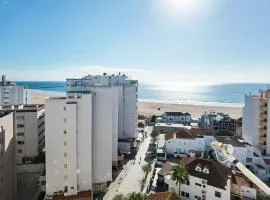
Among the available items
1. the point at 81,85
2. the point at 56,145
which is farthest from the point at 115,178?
the point at 81,85

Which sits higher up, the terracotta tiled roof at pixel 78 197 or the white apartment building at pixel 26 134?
the white apartment building at pixel 26 134

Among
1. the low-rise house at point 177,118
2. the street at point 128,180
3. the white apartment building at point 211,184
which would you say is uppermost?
the low-rise house at point 177,118

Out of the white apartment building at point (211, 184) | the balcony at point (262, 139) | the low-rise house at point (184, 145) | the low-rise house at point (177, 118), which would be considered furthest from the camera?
the low-rise house at point (177, 118)

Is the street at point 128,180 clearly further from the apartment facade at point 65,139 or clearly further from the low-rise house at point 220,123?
the low-rise house at point 220,123

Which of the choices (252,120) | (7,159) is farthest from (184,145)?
(7,159)

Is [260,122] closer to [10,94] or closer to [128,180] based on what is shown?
[128,180]

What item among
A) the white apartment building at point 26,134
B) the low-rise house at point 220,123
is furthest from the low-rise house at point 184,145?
the low-rise house at point 220,123

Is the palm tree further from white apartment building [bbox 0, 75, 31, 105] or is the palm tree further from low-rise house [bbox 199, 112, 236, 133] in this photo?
white apartment building [bbox 0, 75, 31, 105]
